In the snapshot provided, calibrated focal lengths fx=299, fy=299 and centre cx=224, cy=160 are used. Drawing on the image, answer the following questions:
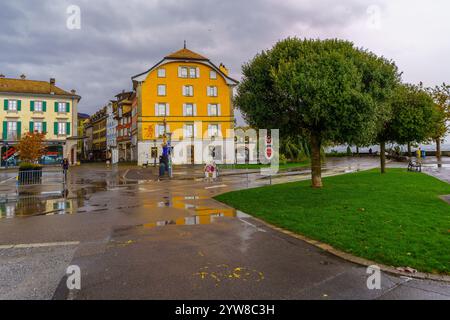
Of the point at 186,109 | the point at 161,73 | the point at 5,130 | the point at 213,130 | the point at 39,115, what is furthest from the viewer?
the point at 213,130

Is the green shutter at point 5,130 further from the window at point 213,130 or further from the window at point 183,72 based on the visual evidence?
the window at point 213,130

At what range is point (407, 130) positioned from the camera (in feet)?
68.7

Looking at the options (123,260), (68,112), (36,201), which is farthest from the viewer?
(68,112)

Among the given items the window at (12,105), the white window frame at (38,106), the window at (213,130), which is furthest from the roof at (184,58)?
the window at (12,105)

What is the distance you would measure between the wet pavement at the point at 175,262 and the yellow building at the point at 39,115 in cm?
4353

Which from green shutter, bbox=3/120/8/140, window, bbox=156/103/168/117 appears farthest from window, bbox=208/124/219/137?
green shutter, bbox=3/120/8/140

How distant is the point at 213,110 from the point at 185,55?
10.0m

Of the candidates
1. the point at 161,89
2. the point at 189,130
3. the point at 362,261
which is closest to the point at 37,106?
the point at 161,89

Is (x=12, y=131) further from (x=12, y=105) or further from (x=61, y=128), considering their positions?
(x=61, y=128)

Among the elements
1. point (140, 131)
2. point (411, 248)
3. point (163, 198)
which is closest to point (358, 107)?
point (411, 248)

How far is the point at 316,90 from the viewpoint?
12.1m

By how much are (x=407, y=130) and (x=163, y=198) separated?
17635 mm

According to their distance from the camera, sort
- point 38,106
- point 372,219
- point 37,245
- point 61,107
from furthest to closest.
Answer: point 61,107 < point 38,106 < point 372,219 < point 37,245
